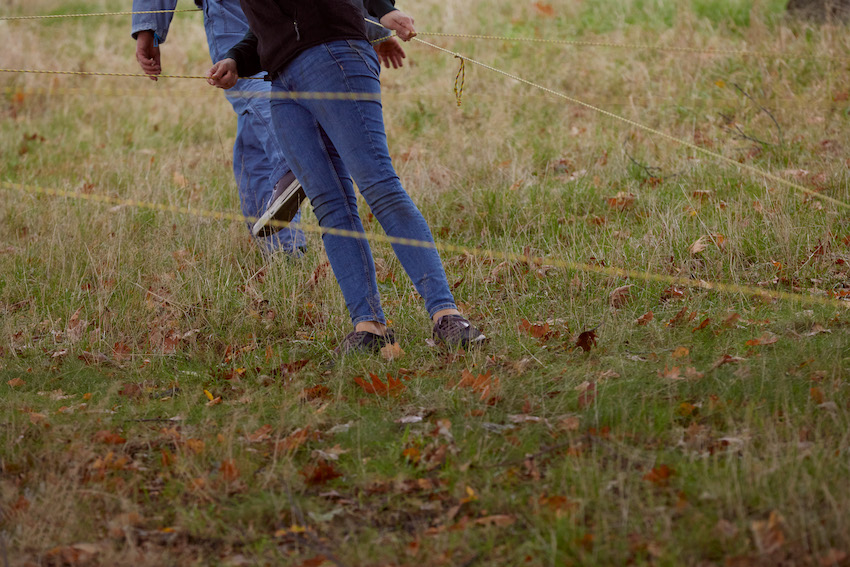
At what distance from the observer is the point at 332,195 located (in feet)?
11.3

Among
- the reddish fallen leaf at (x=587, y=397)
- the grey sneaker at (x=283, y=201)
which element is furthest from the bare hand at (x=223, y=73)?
the reddish fallen leaf at (x=587, y=397)

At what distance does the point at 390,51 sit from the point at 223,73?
2.38 feet

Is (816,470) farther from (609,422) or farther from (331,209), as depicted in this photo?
(331,209)

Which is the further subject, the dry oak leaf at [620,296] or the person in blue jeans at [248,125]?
the person in blue jeans at [248,125]

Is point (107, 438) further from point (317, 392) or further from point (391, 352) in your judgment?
point (391, 352)

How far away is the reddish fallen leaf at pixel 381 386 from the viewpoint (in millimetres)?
3137

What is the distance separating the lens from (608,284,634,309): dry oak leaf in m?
3.93

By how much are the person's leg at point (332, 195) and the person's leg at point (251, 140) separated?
0.97m

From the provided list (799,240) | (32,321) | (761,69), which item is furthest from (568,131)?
(32,321)

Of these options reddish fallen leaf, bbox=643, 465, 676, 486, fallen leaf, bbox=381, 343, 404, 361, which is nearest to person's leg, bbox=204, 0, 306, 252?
fallen leaf, bbox=381, 343, 404, 361

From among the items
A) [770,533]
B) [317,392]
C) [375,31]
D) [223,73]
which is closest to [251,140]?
[223,73]

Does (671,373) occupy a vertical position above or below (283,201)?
below

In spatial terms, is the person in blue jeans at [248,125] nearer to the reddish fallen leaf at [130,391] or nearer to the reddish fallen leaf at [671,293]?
the reddish fallen leaf at [130,391]

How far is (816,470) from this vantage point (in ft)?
7.47
